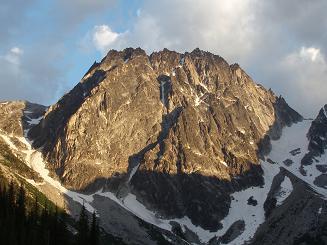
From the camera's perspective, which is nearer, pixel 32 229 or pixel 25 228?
pixel 25 228

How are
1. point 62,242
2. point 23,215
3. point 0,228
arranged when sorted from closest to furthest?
point 0,228 < point 62,242 < point 23,215

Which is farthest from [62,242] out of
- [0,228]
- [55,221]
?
[0,228]

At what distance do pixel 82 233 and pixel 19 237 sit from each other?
19819mm

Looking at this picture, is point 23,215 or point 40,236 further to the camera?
point 23,215

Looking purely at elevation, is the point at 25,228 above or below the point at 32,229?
above

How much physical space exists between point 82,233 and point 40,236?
14.0 meters

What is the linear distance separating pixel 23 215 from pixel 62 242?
62.5 ft

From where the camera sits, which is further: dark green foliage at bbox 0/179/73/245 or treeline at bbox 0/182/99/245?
treeline at bbox 0/182/99/245

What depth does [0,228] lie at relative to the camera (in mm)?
162875

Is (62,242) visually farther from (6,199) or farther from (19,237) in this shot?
(6,199)

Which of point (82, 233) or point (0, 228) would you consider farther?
point (82, 233)

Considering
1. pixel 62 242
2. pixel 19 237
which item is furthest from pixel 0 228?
pixel 62 242

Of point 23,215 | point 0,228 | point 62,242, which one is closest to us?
point 0,228

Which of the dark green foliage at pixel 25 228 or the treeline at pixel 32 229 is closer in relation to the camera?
the dark green foliage at pixel 25 228
